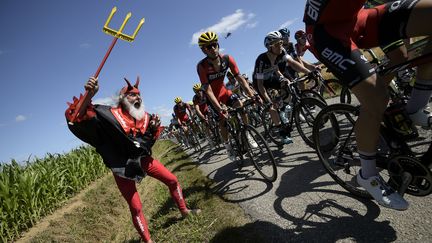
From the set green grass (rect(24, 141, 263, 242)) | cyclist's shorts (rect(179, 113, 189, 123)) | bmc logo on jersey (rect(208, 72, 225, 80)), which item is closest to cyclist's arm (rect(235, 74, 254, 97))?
bmc logo on jersey (rect(208, 72, 225, 80))

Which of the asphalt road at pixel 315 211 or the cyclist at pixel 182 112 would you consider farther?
the cyclist at pixel 182 112

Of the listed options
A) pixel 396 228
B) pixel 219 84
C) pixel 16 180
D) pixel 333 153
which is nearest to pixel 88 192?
pixel 16 180

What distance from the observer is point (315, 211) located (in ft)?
11.9

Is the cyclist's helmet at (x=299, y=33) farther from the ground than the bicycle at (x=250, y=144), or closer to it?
farther from the ground

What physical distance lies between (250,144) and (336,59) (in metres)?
3.35

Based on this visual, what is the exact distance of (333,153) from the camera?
4.98 meters

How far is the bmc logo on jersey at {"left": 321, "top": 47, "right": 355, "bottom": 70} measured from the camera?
2.79 metres

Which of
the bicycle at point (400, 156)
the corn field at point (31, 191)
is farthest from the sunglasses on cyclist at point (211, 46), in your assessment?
the corn field at point (31, 191)

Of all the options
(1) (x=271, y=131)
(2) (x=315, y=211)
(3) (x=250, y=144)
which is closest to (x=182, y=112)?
(1) (x=271, y=131)

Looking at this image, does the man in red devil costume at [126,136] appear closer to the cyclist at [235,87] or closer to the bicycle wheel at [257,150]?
the bicycle wheel at [257,150]

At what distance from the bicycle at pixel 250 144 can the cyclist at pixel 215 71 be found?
241 millimetres

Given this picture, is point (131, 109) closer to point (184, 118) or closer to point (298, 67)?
point (298, 67)

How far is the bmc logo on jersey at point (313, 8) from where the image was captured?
2.90 m

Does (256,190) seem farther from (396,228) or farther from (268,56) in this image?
(268,56)
